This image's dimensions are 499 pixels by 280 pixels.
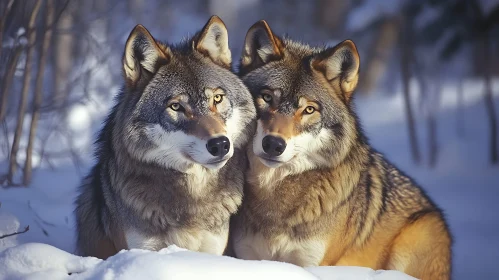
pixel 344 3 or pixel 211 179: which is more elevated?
pixel 344 3

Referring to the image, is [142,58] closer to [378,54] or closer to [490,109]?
[490,109]

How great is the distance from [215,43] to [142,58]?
628 mm

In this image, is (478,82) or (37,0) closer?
(37,0)

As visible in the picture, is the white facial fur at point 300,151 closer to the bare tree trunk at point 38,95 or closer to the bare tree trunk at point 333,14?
the bare tree trunk at point 38,95

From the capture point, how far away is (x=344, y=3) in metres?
23.5

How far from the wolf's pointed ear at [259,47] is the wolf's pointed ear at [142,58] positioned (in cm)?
75

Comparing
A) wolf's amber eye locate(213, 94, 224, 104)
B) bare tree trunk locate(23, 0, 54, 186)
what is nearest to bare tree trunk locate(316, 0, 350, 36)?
bare tree trunk locate(23, 0, 54, 186)

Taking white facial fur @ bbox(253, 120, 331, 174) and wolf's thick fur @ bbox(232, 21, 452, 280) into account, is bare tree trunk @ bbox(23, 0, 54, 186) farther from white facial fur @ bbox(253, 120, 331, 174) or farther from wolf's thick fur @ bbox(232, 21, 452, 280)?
white facial fur @ bbox(253, 120, 331, 174)

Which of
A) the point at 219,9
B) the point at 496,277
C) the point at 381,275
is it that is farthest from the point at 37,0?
the point at 219,9

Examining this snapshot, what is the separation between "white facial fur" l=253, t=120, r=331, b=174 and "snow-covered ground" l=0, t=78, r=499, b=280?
0.82 m

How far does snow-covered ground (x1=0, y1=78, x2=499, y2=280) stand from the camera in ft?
10.9

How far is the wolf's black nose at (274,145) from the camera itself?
167 inches

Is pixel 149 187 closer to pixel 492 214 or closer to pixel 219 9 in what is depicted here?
pixel 492 214

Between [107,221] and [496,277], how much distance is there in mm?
5441
